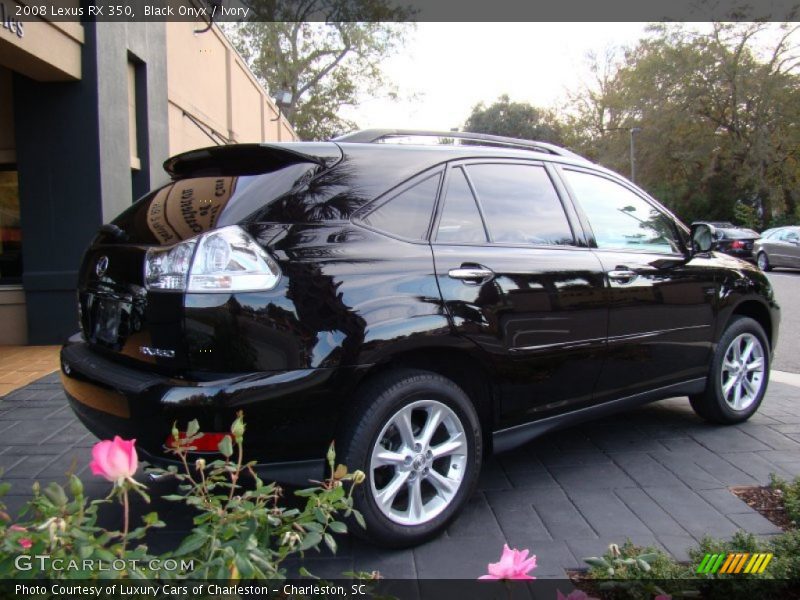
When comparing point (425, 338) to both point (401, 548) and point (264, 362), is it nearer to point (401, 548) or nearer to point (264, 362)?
point (264, 362)

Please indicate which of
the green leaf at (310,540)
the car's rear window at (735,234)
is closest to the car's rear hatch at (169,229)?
the green leaf at (310,540)

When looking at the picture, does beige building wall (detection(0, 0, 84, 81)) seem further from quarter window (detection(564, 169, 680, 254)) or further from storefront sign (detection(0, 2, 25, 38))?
quarter window (detection(564, 169, 680, 254))

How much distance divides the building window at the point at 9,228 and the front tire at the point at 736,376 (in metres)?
7.33

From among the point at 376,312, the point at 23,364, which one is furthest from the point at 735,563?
the point at 23,364

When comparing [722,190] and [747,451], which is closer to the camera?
[747,451]

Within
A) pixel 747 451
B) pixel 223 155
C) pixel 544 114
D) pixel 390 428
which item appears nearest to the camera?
pixel 390 428

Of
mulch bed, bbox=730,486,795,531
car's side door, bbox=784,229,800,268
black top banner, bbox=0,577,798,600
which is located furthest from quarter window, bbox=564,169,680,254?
car's side door, bbox=784,229,800,268

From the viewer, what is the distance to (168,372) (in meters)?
2.49

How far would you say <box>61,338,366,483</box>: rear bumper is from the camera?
7.87 ft

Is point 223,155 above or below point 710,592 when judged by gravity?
above

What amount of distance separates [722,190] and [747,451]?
37923mm

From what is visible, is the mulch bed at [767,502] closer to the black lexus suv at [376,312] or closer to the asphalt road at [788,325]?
the black lexus suv at [376,312]

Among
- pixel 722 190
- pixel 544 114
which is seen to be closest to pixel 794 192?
pixel 722 190

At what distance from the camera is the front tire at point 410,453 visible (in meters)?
2.62
